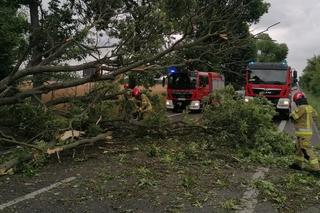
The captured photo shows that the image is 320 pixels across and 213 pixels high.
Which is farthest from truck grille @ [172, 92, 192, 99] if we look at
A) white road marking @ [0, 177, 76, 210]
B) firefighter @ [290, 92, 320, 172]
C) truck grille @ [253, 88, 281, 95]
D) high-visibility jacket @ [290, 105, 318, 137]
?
white road marking @ [0, 177, 76, 210]

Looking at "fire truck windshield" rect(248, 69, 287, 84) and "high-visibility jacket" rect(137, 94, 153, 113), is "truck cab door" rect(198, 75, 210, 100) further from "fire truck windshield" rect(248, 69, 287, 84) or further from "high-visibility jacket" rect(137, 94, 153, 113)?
"high-visibility jacket" rect(137, 94, 153, 113)

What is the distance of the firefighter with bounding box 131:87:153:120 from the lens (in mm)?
13054

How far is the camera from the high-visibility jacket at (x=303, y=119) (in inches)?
392

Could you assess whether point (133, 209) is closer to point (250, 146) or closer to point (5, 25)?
point (250, 146)

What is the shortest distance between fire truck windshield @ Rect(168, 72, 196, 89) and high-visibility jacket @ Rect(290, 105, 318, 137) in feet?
62.0

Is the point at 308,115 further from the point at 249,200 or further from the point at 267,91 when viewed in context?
the point at 267,91

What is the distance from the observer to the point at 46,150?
9227mm

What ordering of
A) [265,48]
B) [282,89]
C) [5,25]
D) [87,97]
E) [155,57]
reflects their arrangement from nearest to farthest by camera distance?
[155,57], [87,97], [5,25], [282,89], [265,48]

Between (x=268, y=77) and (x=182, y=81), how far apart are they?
6533 mm

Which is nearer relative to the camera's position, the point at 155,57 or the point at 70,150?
the point at 70,150

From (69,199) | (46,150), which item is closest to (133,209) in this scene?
(69,199)

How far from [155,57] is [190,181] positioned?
13.1 feet

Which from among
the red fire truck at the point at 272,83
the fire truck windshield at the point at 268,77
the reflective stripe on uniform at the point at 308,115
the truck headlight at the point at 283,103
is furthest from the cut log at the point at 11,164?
the truck headlight at the point at 283,103

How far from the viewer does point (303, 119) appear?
10.0m
